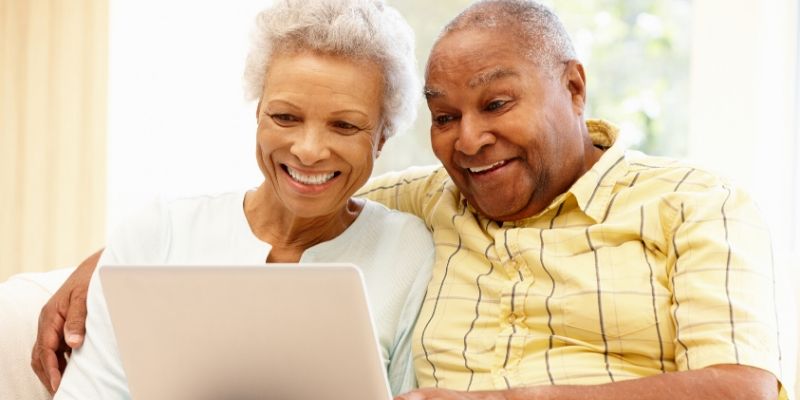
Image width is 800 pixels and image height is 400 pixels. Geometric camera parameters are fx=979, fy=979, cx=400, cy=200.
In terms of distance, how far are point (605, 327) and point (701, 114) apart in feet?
5.28

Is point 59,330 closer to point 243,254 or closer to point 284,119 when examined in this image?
point 243,254

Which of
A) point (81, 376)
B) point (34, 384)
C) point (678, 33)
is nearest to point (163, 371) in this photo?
point (81, 376)

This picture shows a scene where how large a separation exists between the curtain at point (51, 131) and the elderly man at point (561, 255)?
1.92 metres

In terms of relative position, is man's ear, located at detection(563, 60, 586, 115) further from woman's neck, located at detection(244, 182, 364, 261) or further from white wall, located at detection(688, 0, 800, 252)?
white wall, located at detection(688, 0, 800, 252)

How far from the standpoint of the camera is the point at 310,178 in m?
1.81

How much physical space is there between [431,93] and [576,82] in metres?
0.28

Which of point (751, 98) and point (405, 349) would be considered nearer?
point (405, 349)

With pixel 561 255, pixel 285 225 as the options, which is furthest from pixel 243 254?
pixel 561 255

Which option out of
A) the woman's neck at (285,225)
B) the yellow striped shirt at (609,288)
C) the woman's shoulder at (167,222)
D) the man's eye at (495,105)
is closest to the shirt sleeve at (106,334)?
the woman's shoulder at (167,222)

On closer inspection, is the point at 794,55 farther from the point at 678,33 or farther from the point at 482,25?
the point at 482,25

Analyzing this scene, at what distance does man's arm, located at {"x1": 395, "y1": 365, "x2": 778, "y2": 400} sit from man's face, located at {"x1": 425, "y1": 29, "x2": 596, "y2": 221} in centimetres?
41

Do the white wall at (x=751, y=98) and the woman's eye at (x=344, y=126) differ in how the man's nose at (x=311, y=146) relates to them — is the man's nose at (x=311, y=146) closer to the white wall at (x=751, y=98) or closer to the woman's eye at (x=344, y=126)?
the woman's eye at (x=344, y=126)

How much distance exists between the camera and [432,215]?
1.99m

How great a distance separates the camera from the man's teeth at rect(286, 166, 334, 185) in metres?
1.81
